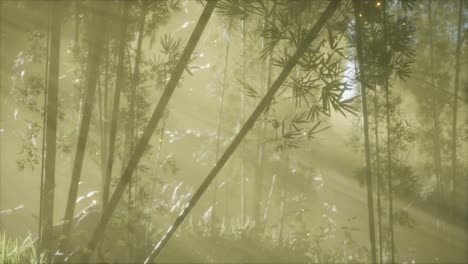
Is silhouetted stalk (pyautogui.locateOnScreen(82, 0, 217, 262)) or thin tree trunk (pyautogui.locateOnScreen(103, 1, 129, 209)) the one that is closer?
silhouetted stalk (pyautogui.locateOnScreen(82, 0, 217, 262))

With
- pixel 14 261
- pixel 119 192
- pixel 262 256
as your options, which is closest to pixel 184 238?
pixel 262 256

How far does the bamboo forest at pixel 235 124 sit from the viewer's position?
3115 mm

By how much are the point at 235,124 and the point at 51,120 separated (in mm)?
6668

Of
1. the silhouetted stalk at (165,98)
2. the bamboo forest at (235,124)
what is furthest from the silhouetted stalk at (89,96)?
the silhouetted stalk at (165,98)

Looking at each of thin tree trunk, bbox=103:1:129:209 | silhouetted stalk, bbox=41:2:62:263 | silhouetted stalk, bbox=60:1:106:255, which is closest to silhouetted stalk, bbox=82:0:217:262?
thin tree trunk, bbox=103:1:129:209

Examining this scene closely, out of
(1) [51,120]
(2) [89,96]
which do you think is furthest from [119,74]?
(1) [51,120]

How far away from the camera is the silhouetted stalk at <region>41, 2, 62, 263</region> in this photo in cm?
347

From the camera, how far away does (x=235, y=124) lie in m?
10.0

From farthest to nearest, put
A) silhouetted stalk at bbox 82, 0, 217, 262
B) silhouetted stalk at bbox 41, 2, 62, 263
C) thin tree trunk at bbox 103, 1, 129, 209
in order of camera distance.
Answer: silhouetted stalk at bbox 41, 2, 62, 263 < thin tree trunk at bbox 103, 1, 129, 209 < silhouetted stalk at bbox 82, 0, 217, 262

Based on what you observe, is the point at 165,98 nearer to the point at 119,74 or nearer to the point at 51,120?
the point at 119,74

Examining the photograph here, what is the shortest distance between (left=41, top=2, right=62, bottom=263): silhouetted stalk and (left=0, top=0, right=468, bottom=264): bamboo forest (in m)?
0.01

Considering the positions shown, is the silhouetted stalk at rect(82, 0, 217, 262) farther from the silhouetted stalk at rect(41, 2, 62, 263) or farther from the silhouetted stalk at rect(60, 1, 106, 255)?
the silhouetted stalk at rect(41, 2, 62, 263)

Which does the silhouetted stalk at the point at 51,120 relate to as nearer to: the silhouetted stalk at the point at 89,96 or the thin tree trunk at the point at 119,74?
the silhouetted stalk at the point at 89,96

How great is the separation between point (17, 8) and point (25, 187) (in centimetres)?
1193
